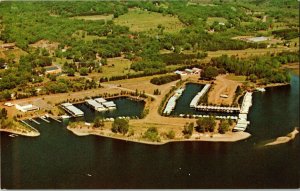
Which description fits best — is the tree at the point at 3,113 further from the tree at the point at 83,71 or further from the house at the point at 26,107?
the tree at the point at 83,71

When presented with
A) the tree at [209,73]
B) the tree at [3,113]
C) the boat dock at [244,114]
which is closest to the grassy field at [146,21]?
the tree at [209,73]

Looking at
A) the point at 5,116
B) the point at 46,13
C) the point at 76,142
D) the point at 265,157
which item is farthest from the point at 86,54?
the point at 265,157

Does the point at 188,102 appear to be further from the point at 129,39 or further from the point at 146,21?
the point at 146,21

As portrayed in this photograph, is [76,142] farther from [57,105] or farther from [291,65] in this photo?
[291,65]

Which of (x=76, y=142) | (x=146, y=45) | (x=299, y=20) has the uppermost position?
(x=299, y=20)

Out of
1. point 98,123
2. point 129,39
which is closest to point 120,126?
point 98,123

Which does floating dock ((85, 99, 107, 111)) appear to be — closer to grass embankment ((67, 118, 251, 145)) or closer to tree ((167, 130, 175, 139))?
grass embankment ((67, 118, 251, 145))
